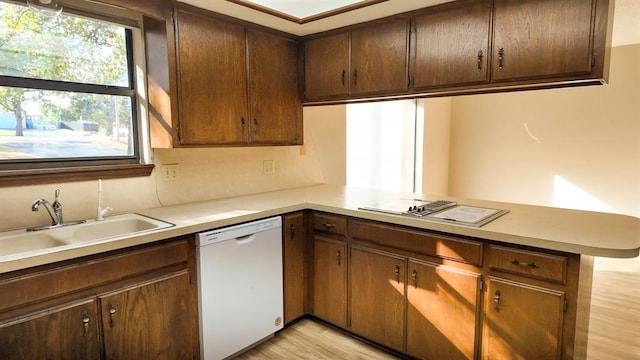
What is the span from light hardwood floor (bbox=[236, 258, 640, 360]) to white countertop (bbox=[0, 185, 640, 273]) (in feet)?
2.88

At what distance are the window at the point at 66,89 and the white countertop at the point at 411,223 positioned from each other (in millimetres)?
539

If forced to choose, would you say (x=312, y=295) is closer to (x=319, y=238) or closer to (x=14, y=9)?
(x=319, y=238)

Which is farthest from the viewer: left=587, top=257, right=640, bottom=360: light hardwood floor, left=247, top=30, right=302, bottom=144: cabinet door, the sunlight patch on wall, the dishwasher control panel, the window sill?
the sunlight patch on wall

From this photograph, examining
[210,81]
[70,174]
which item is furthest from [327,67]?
[70,174]

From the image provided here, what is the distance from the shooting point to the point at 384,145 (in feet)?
15.5

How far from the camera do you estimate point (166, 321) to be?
6.15 feet

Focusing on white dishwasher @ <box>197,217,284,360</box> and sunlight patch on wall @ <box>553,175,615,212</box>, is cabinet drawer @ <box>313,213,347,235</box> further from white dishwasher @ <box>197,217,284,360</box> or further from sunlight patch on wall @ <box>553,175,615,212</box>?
sunlight patch on wall @ <box>553,175,615,212</box>

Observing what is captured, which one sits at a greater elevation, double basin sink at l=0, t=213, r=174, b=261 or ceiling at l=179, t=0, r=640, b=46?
ceiling at l=179, t=0, r=640, b=46

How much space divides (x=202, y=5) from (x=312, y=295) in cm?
206

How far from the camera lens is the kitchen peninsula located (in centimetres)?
158

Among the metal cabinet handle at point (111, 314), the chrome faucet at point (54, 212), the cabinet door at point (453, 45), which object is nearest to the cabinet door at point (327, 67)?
the cabinet door at point (453, 45)

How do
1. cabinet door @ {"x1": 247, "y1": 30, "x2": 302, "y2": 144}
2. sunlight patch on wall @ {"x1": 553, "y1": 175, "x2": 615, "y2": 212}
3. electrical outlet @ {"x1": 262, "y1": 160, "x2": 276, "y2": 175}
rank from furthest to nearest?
1. sunlight patch on wall @ {"x1": 553, "y1": 175, "x2": 615, "y2": 212}
2. electrical outlet @ {"x1": 262, "y1": 160, "x2": 276, "y2": 175}
3. cabinet door @ {"x1": 247, "y1": 30, "x2": 302, "y2": 144}

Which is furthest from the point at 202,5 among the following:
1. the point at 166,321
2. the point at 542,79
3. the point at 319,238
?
the point at 542,79

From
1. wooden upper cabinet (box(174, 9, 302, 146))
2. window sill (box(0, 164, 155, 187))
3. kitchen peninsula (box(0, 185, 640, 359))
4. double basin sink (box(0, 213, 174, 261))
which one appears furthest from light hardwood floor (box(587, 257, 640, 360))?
window sill (box(0, 164, 155, 187))
